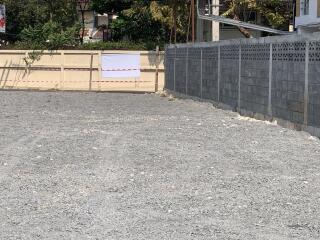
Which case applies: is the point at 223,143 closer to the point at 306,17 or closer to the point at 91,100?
the point at 91,100

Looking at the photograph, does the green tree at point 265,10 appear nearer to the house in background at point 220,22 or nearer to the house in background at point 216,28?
the house in background at point 220,22

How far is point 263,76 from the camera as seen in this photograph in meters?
16.2

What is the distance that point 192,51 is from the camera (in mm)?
24859

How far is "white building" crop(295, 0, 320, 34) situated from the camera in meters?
27.2

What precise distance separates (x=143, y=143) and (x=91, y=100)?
508 inches

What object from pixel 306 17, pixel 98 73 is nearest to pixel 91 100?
pixel 98 73

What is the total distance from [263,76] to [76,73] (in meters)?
17.1

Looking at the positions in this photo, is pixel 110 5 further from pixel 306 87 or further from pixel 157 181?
pixel 157 181

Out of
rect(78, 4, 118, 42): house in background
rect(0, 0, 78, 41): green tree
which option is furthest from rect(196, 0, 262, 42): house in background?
rect(78, 4, 118, 42): house in background

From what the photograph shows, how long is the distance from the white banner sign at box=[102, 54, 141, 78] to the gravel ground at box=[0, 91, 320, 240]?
16222 mm

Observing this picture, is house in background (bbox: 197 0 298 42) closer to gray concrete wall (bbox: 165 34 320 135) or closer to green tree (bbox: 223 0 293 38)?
green tree (bbox: 223 0 293 38)

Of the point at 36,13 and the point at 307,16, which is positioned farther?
the point at 36,13

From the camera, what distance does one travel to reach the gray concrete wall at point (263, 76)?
13.1 metres

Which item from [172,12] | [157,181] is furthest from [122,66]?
[157,181]
